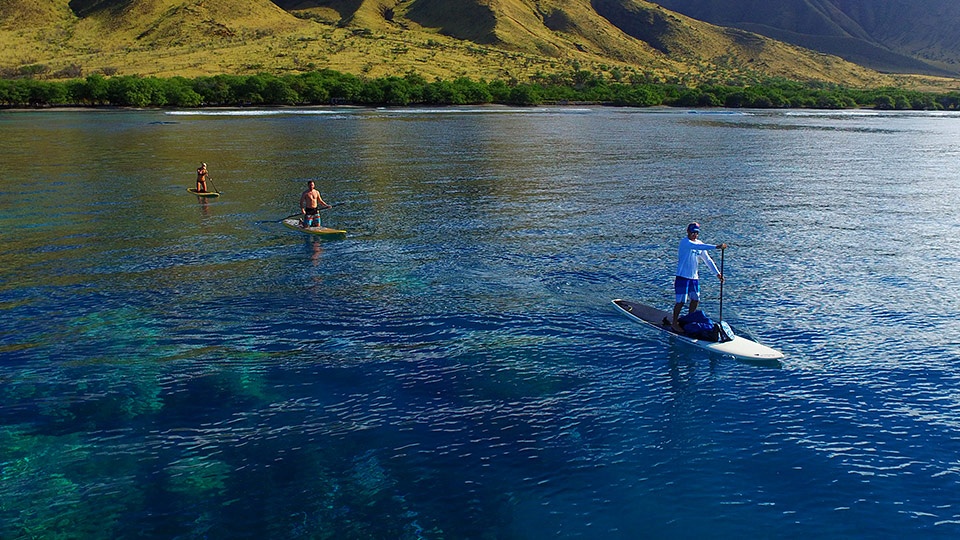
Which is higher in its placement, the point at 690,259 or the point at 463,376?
the point at 690,259

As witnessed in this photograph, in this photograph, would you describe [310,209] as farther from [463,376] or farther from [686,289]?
[686,289]

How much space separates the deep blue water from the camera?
1709 centimetres

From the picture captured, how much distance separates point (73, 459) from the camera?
18.7 metres

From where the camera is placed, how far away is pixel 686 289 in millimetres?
26484

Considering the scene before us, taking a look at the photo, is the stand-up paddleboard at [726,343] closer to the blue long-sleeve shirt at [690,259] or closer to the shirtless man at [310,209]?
the blue long-sleeve shirt at [690,259]

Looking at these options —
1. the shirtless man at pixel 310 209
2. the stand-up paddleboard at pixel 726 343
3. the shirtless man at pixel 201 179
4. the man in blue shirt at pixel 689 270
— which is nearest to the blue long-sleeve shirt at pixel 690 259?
the man in blue shirt at pixel 689 270

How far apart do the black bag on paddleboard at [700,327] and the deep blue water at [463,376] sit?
839 mm

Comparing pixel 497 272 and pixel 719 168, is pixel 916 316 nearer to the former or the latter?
pixel 497 272

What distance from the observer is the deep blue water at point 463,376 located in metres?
17.1

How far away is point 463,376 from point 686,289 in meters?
8.21

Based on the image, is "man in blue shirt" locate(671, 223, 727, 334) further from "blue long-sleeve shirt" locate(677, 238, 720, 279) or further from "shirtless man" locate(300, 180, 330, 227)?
"shirtless man" locate(300, 180, 330, 227)

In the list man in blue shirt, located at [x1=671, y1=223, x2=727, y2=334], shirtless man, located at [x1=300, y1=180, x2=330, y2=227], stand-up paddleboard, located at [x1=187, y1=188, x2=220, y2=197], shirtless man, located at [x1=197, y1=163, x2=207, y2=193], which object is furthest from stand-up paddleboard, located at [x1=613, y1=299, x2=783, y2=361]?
shirtless man, located at [x1=197, y1=163, x2=207, y2=193]

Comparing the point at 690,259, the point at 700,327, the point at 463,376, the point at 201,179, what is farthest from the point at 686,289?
the point at 201,179

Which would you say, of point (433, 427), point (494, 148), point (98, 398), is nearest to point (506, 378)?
point (433, 427)
